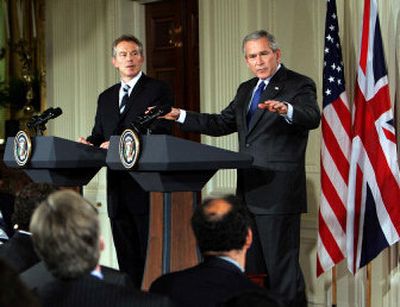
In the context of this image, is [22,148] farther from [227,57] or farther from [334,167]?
[227,57]

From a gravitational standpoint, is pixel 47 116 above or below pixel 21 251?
above

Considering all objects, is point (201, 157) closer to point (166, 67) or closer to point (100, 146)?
point (100, 146)

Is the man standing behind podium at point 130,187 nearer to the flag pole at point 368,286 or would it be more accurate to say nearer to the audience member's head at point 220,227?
the flag pole at point 368,286

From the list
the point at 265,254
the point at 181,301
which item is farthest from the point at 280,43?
the point at 181,301

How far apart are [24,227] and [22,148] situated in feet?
5.31

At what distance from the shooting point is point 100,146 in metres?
4.56

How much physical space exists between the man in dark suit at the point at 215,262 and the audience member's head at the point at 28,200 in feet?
2.31

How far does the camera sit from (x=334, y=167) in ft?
15.3

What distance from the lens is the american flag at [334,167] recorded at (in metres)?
4.61

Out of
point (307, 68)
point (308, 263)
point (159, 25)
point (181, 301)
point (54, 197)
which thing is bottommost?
point (308, 263)

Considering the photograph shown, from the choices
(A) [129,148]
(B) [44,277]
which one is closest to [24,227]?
(B) [44,277]

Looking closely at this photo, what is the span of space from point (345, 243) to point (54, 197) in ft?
9.50

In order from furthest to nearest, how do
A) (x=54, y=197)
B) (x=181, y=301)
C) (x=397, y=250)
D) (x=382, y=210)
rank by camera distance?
(x=397, y=250)
(x=382, y=210)
(x=181, y=301)
(x=54, y=197)

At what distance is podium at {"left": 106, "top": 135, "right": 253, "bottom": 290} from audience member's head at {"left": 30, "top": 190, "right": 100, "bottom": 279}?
1473 mm
